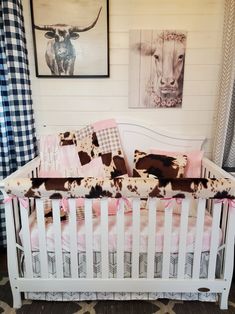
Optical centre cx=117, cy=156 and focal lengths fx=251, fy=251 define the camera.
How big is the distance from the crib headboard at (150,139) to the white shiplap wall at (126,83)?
0.06 metres

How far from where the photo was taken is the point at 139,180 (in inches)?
51.8

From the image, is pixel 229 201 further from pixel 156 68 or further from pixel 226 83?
pixel 156 68

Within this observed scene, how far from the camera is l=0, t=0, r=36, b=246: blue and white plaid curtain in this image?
1.74m

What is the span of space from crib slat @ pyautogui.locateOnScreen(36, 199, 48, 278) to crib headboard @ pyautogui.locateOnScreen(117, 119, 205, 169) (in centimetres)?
95

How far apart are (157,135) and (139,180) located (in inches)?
34.2

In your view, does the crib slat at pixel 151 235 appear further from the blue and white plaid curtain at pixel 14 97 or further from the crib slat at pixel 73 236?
the blue and white plaid curtain at pixel 14 97

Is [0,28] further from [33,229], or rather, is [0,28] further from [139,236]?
[139,236]

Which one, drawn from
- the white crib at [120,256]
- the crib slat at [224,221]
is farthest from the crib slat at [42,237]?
the crib slat at [224,221]

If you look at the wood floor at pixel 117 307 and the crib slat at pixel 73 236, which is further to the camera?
the wood floor at pixel 117 307

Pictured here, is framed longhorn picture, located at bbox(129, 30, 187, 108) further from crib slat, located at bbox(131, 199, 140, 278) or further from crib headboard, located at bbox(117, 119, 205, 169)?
crib slat, located at bbox(131, 199, 140, 278)

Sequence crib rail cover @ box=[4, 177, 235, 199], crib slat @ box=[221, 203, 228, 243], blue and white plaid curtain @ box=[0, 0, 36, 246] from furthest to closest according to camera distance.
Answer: blue and white plaid curtain @ box=[0, 0, 36, 246] → crib slat @ box=[221, 203, 228, 243] → crib rail cover @ box=[4, 177, 235, 199]

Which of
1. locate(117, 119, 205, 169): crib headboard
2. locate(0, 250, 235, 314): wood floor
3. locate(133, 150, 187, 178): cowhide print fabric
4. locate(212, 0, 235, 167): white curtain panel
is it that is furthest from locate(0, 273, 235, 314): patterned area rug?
locate(117, 119, 205, 169): crib headboard

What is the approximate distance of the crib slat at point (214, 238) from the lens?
4.51ft

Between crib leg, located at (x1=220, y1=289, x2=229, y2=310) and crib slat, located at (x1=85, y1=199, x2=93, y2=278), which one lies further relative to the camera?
crib leg, located at (x1=220, y1=289, x2=229, y2=310)
